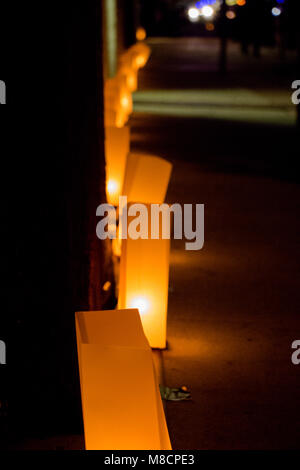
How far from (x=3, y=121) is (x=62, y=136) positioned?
0.32 metres

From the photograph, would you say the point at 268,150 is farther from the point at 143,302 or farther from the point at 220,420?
the point at 220,420

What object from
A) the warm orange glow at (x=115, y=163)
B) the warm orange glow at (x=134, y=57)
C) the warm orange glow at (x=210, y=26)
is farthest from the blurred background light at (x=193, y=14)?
the warm orange glow at (x=115, y=163)

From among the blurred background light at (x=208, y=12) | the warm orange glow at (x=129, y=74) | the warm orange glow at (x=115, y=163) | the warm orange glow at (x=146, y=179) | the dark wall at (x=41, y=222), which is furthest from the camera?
the blurred background light at (x=208, y=12)

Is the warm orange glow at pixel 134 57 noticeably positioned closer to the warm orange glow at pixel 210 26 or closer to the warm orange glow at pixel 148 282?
the warm orange glow at pixel 148 282

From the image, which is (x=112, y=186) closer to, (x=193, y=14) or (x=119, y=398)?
(x=119, y=398)

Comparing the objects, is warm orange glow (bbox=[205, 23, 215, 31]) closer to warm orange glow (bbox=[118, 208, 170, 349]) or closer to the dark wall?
warm orange glow (bbox=[118, 208, 170, 349])

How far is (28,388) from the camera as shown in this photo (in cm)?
477

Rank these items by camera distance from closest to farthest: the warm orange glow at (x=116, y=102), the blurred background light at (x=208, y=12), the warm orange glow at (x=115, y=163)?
the warm orange glow at (x=115, y=163), the warm orange glow at (x=116, y=102), the blurred background light at (x=208, y=12)

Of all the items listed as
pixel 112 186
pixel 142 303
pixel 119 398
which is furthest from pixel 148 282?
pixel 112 186

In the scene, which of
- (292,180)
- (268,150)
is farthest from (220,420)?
(268,150)

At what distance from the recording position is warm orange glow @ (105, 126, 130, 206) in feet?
31.2

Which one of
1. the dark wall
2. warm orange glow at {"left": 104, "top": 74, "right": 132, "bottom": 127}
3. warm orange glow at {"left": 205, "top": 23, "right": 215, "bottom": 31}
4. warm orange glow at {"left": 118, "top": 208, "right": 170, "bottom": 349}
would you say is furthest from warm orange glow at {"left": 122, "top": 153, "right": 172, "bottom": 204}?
warm orange glow at {"left": 205, "top": 23, "right": 215, "bottom": 31}

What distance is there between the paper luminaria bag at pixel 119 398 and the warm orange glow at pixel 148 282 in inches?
84.8

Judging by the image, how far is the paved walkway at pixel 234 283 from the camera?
505 centimetres
